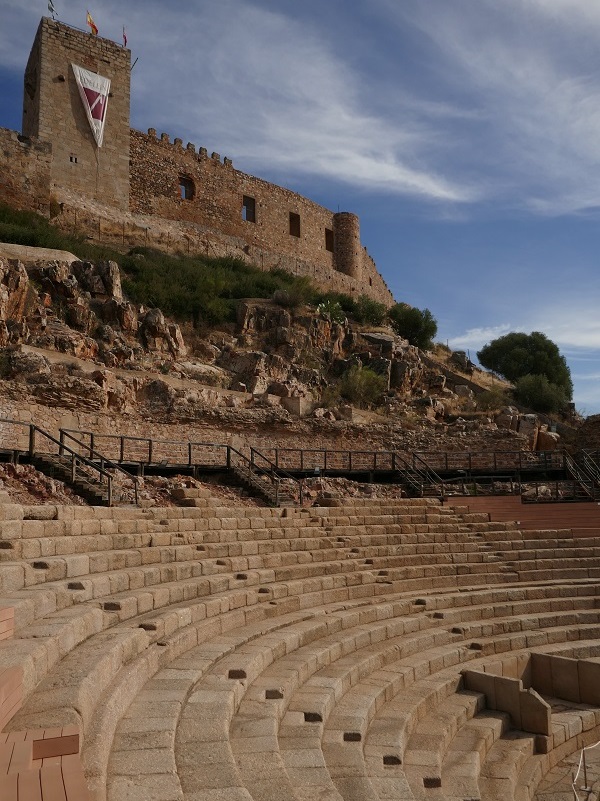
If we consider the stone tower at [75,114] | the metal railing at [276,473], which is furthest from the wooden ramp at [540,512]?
the stone tower at [75,114]

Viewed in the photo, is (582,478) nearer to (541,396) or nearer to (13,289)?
(541,396)

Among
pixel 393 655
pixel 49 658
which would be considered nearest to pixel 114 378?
pixel 393 655

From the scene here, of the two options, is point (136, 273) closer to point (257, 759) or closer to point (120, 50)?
point (120, 50)

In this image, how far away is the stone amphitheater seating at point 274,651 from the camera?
3.57 meters

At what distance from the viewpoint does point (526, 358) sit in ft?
122

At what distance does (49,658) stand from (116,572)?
2381 millimetres

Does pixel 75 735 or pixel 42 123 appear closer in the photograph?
pixel 75 735

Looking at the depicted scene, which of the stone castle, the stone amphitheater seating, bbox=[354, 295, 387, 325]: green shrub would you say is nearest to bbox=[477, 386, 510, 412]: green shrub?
bbox=[354, 295, 387, 325]: green shrub

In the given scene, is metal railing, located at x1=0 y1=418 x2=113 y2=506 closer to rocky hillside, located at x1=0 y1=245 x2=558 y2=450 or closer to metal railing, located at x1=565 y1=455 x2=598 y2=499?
rocky hillside, located at x1=0 y1=245 x2=558 y2=450

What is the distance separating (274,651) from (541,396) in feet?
84.5

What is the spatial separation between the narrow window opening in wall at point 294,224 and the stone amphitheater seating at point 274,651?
3133 cm

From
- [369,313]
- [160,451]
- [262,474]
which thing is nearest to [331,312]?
[369,313]

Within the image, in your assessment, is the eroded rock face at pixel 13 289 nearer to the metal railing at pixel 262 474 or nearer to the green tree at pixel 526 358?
the metal railing at pixel 262 474

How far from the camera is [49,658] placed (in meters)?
3.98
